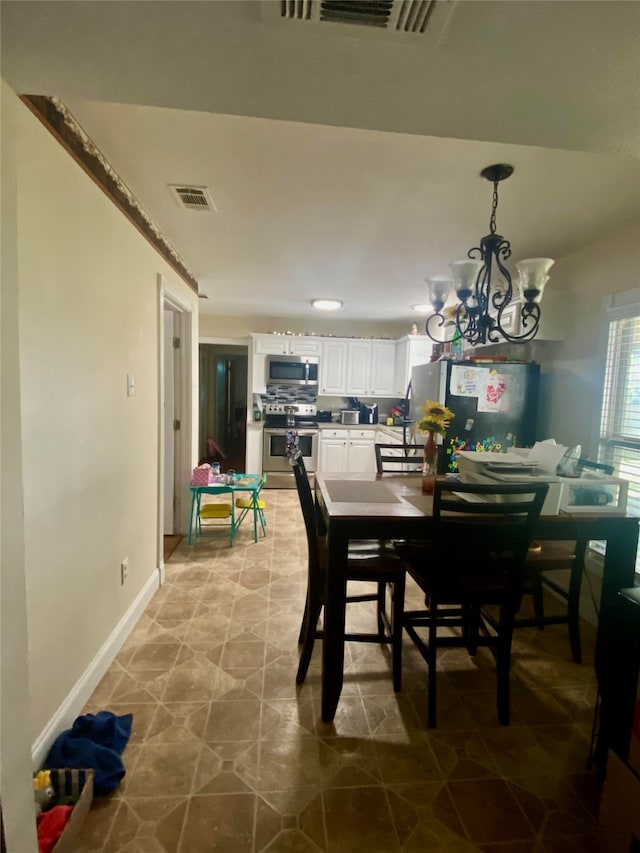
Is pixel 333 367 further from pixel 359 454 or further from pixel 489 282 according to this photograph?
pixel 489 282

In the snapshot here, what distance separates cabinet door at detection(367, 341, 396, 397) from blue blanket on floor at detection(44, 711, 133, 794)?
4787 millimetres

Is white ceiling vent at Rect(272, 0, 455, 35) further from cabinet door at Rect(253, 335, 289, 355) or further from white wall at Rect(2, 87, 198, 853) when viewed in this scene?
cabinet door at Rect(253, 335, 289, 355)

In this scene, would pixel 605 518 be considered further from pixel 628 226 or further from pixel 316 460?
pixel 316 460

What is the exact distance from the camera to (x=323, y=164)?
5.84ft

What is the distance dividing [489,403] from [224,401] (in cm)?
539

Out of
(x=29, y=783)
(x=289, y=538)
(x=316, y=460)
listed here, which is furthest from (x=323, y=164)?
(x=316, y=460)

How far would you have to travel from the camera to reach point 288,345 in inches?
220

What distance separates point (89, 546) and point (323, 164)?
6.50ft

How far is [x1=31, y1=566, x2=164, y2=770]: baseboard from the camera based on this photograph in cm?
143

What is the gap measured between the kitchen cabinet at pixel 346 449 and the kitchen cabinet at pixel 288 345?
3.79ft

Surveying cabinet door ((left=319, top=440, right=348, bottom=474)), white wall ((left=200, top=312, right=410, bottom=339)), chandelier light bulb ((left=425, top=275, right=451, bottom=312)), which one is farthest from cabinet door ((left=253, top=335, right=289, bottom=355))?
chandelier light bulb ((left=425, top=275, right=451, bottom=312))

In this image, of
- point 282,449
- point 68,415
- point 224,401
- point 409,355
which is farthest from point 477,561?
point 224,401

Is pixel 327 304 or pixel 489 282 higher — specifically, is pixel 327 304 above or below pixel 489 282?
above

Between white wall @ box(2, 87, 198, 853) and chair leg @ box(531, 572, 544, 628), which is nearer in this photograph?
white wall @ box(2, 87, 198, 853)
